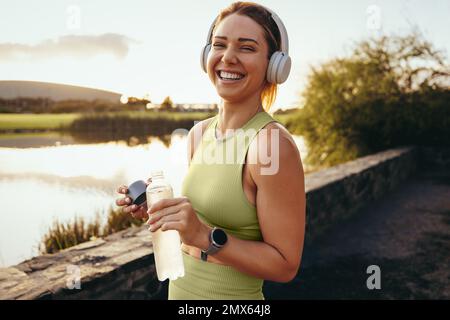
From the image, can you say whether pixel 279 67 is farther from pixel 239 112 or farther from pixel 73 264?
pixel 73 264

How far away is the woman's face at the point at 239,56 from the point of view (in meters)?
1.42

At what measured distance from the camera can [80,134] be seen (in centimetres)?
3034

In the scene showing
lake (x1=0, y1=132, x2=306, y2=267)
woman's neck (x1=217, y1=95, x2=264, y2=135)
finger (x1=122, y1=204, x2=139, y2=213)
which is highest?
woman's neck (x1=217, y1=95, x2=264, y2=135)

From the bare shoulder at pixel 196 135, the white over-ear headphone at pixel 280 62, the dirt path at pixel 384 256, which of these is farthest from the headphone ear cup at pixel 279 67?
the dirt path at pixel 384 256

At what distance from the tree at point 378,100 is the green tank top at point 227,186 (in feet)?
38.5

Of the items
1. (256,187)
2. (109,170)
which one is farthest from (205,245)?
(109,170)

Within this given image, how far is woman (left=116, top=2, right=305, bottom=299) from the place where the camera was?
4.25 feet

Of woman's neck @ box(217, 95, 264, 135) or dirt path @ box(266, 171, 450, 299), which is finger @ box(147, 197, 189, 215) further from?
dirt path @ box(266, 171, 450, 299)

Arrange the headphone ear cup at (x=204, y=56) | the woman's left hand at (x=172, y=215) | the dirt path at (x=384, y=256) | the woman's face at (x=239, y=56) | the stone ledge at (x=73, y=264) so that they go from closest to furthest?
the woman's left hand at (x=172, y=215), the woman's face at (x=239, y=56), the headphone ear cup at (x=204, y=56), the stone ledge at (x=73, y=264), the dirt path at (x=384, y=256)

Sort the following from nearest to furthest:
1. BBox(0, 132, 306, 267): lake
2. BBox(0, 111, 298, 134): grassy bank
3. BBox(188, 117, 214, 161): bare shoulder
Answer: BBox(188, 117, 214, 161): bare shoulder → BBox(0, 132, 306, 267): lake → BBox(0, 111, 298, 134): grassy bank

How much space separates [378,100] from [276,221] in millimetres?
12285

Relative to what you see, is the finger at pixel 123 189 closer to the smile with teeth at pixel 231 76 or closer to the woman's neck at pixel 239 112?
the woman's neck at pixel 239 112

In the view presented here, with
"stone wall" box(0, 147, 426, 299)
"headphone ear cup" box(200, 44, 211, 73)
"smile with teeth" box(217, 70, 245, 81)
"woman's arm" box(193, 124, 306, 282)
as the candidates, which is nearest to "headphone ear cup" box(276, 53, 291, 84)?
"smile with teeth" box(217, 70, 245, 81)

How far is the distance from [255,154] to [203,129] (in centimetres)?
50
